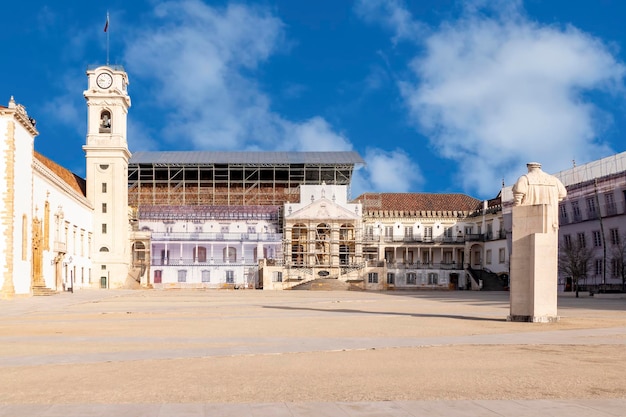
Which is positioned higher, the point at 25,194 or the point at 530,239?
the point at 25,194

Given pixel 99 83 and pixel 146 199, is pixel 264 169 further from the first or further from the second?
pixel 99 83

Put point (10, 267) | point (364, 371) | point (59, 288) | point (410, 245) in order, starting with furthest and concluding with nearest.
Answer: point (410, 245) → point (59, 288) → point (10, 267) → point (364, 371)

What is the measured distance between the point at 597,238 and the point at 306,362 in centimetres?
6002

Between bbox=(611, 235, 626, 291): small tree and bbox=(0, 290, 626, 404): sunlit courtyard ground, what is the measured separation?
4195 cm

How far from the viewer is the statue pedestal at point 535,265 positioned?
73.6ft

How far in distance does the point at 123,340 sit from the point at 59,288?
49.7 metres

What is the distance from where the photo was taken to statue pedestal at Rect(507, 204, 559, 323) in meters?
22.4

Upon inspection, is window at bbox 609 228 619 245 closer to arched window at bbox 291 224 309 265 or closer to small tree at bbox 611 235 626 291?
small tree at bbox 611 235 626 291

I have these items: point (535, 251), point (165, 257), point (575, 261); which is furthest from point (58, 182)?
point (535, 251)

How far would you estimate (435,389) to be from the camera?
31.2 ft

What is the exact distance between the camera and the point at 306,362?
1254cm

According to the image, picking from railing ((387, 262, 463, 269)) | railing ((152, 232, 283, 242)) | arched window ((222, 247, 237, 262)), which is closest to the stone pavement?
railing ((387, 262, 463, 269))

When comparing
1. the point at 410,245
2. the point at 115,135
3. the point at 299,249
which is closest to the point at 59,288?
the point at 115,135

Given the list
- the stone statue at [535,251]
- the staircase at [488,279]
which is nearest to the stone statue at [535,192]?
the stone statue at [535,251]
